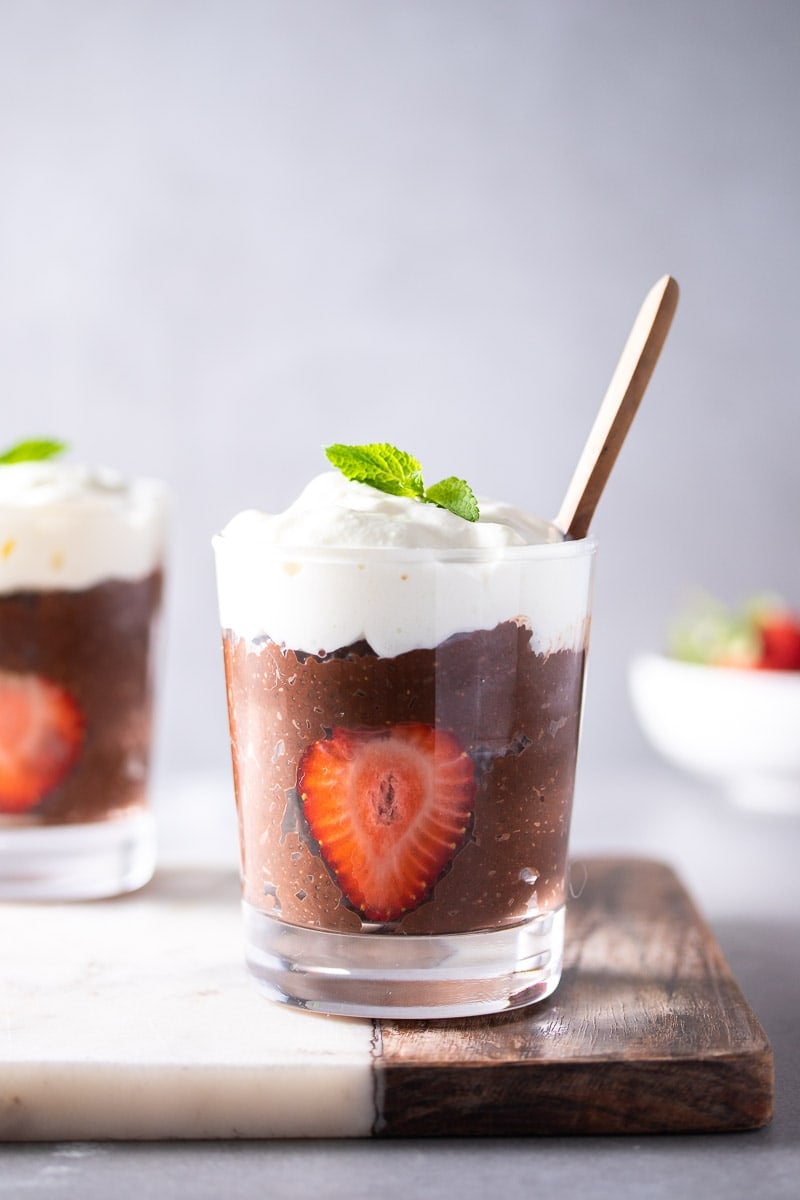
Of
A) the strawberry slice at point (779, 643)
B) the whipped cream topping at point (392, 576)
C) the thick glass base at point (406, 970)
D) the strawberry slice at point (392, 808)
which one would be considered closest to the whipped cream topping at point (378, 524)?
the whipped cream topping at point (392, 576)

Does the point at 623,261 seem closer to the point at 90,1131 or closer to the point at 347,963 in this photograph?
the point at 347,963

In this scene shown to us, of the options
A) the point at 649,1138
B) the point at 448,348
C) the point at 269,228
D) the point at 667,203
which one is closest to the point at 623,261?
the point at 667,203

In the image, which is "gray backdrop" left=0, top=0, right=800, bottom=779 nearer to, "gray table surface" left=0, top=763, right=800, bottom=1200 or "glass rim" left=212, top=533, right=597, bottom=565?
"glass rim" left=212, top=533, right=597, bottom=565

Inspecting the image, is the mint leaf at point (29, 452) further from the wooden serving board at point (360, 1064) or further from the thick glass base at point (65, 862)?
the wooden serving board at point (360, 1064)

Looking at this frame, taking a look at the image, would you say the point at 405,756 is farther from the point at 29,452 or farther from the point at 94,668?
the point at 29,452

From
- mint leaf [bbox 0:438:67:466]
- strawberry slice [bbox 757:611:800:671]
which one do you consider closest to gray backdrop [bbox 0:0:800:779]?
strawberry slice [bbox 757:611:800:671]
